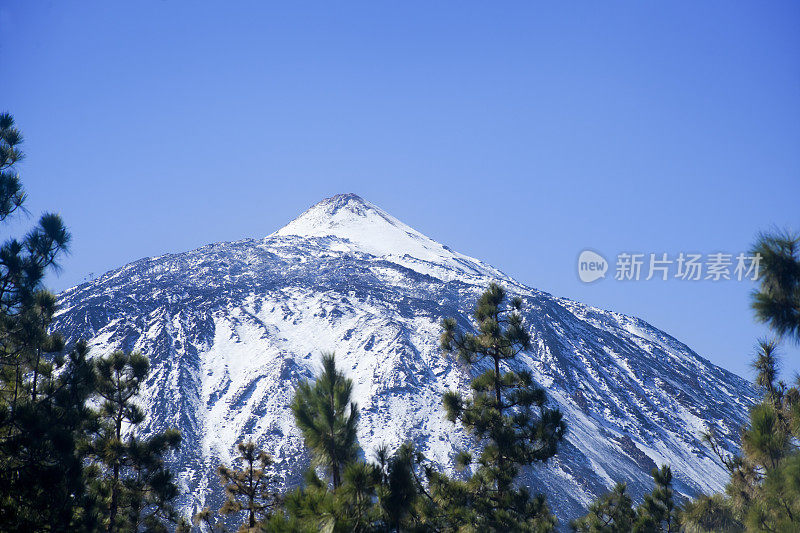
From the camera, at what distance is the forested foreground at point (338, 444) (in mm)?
10805

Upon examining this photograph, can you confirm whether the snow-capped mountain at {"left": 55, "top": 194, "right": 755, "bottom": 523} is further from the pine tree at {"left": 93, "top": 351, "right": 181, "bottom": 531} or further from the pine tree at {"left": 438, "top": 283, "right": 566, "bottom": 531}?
the pine tree at {"left": 438, "top": 283, "right": 566, "bottom": 531}

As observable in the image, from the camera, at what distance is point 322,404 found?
12.4 metres

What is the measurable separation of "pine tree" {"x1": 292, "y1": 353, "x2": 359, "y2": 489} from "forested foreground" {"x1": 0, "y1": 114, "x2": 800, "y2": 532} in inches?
1.1

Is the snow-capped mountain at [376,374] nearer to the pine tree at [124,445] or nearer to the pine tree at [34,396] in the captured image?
the pine tree at [124,445]

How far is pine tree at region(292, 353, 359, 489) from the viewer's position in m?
12.4

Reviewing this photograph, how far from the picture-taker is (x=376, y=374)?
489 ft

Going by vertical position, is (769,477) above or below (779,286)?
below

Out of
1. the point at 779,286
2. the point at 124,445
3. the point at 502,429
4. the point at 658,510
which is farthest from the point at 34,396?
the point at 658,510

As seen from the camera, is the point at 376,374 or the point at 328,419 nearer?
the point at 328,419

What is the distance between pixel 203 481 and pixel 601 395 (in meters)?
101

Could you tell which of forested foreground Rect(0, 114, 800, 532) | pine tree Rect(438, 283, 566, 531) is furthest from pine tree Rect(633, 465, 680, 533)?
pine tree Rect(438, 283, 566, 531)

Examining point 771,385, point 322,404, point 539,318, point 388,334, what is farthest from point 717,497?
point 539,318

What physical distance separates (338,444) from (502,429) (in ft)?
15.4

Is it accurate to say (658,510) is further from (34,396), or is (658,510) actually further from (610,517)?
(34,396)
